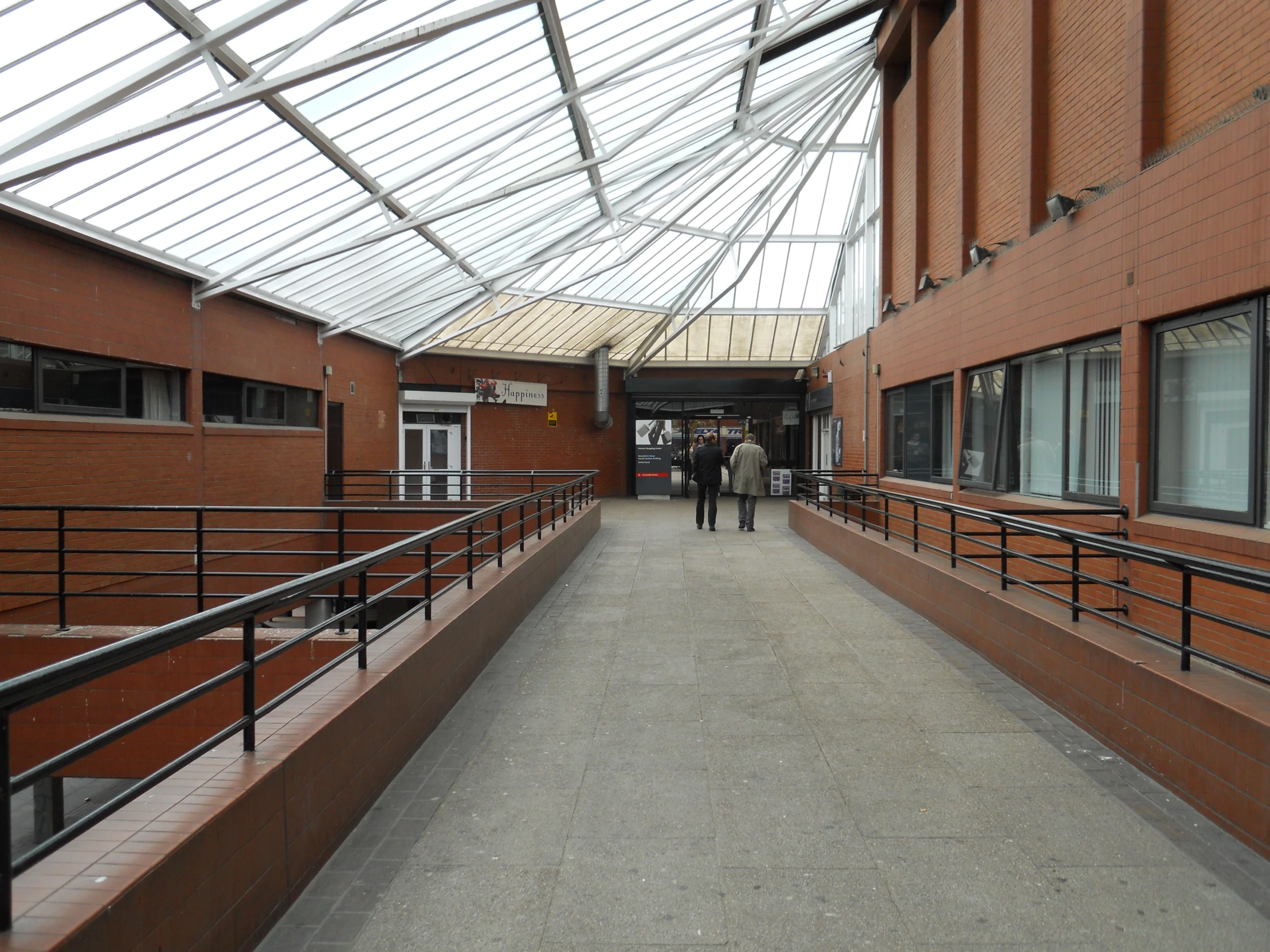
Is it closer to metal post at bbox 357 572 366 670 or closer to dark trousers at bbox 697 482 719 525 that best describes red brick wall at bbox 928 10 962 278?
dark trousers at bbox 697 482 719 525

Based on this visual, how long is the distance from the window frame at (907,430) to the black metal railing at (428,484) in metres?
5.75

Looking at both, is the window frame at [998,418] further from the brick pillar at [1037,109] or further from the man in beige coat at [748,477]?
the man in beige coat at [748,477]

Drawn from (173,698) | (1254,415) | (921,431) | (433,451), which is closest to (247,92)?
(173,698)

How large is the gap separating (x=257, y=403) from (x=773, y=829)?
41.6 ft

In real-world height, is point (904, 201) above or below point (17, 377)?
above

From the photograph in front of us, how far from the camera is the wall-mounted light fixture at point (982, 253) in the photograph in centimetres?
1005

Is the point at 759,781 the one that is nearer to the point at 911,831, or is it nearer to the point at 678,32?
the point at 911,831

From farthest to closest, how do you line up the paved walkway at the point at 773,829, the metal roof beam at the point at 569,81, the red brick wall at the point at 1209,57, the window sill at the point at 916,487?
the window sill at the point at 916,487, the metal roof beam at the point at 569,81, the red brick wall at the point at 1209,57, the paved walkway at the point at 773,829

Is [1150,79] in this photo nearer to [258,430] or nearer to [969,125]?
[969,125]

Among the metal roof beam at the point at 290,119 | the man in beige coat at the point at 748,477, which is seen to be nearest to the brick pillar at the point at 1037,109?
the man in beige coat at the point at 748,477

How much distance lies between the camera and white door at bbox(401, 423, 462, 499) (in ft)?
72.2

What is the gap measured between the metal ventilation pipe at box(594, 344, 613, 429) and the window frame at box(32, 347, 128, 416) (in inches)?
574

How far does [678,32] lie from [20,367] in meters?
8.85

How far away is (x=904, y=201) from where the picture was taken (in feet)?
48.5
